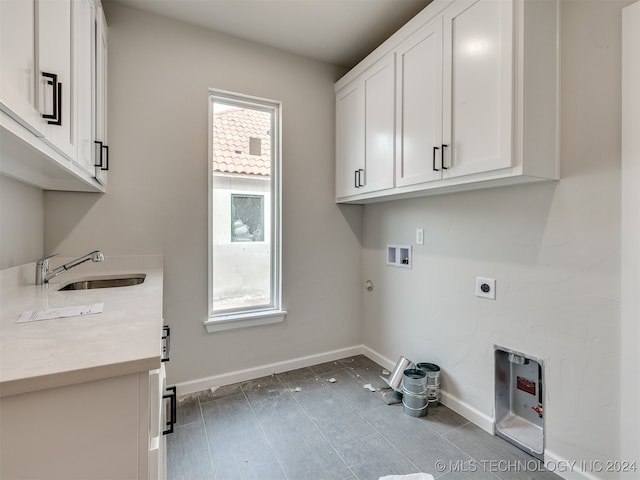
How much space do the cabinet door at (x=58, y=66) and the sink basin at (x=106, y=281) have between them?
0.91m

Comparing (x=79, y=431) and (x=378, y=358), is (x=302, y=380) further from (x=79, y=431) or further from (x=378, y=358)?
(x=79, y=431)

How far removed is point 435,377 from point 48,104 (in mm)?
2486

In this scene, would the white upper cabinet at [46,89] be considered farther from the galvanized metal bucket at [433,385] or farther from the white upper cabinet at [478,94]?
the galvanized metal bucket at [433,385]

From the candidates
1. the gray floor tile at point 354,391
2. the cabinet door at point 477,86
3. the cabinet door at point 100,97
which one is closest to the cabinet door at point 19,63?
the cabinet door at point 100,97

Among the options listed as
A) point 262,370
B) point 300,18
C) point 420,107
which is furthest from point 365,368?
point 300,18

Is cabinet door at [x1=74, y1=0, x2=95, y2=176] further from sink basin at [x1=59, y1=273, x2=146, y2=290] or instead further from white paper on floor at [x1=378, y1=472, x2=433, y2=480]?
white paper on floor at [x1=378, y1=472, x2=433, y2=480]

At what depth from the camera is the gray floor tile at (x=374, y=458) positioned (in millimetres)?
1527

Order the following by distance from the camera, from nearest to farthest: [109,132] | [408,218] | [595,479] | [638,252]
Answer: [638,252] → [595,479] → [109,132] → [408,218]

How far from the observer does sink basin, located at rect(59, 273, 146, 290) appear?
1764 mm

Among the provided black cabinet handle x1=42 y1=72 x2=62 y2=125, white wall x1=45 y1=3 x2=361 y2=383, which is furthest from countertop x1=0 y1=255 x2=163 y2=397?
white wall x1=45 y1=3 x2=361 y2=383

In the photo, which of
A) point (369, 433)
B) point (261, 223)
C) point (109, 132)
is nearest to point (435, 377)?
point (369, 433)

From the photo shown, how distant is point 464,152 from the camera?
5.21 ft

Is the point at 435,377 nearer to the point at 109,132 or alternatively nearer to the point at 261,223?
the point at 261,223

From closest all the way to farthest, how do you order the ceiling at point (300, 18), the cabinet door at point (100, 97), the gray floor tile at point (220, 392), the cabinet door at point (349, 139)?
the cabinet door at point (100, 97) < the ceiling at point (300, 18) < the gray floor tile at point (220, 392) < the cabinet door at point (349, 139)
